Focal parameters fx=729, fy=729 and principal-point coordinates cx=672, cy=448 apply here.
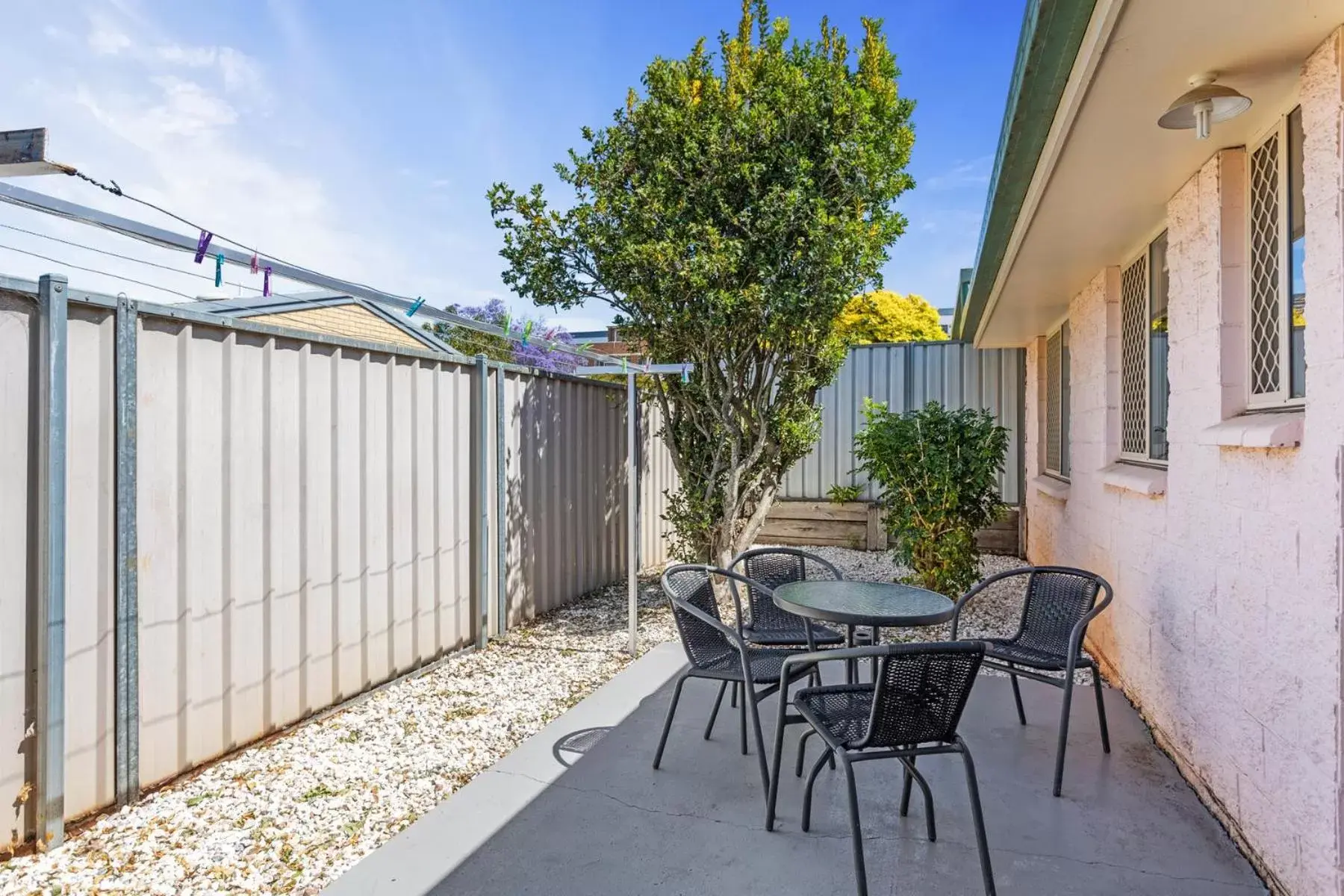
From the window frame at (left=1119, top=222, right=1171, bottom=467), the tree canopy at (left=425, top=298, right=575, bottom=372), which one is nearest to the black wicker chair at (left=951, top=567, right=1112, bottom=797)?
the window frame at (left=1119, top=222, right=1171, bottom=467)

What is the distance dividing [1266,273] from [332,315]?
986cm

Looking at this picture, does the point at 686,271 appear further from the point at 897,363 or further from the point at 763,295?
the point at 897,363

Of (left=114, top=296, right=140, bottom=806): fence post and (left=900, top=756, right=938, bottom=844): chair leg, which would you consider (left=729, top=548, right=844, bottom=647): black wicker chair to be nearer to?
(left=900, top=756, right=938, bottom=844): chair leg

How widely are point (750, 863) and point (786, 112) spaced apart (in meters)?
4.35

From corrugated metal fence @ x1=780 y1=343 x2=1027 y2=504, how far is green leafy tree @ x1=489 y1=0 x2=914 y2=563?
325cm

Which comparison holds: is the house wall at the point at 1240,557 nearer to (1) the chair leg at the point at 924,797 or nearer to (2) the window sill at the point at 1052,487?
(1) the chair leg at the point at 924,797

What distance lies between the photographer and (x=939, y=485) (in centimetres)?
522

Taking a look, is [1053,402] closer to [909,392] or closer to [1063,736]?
[909,392]

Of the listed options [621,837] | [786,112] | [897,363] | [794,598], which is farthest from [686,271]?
[897,363]

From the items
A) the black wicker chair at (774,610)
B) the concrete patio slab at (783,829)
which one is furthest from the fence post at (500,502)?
the black wicker chair at (774,610)

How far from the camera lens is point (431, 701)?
12.1 feet

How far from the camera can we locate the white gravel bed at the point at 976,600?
16.0 feet

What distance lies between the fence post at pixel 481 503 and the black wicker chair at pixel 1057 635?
279cm

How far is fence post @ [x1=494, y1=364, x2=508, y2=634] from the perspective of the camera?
15.6 feet
